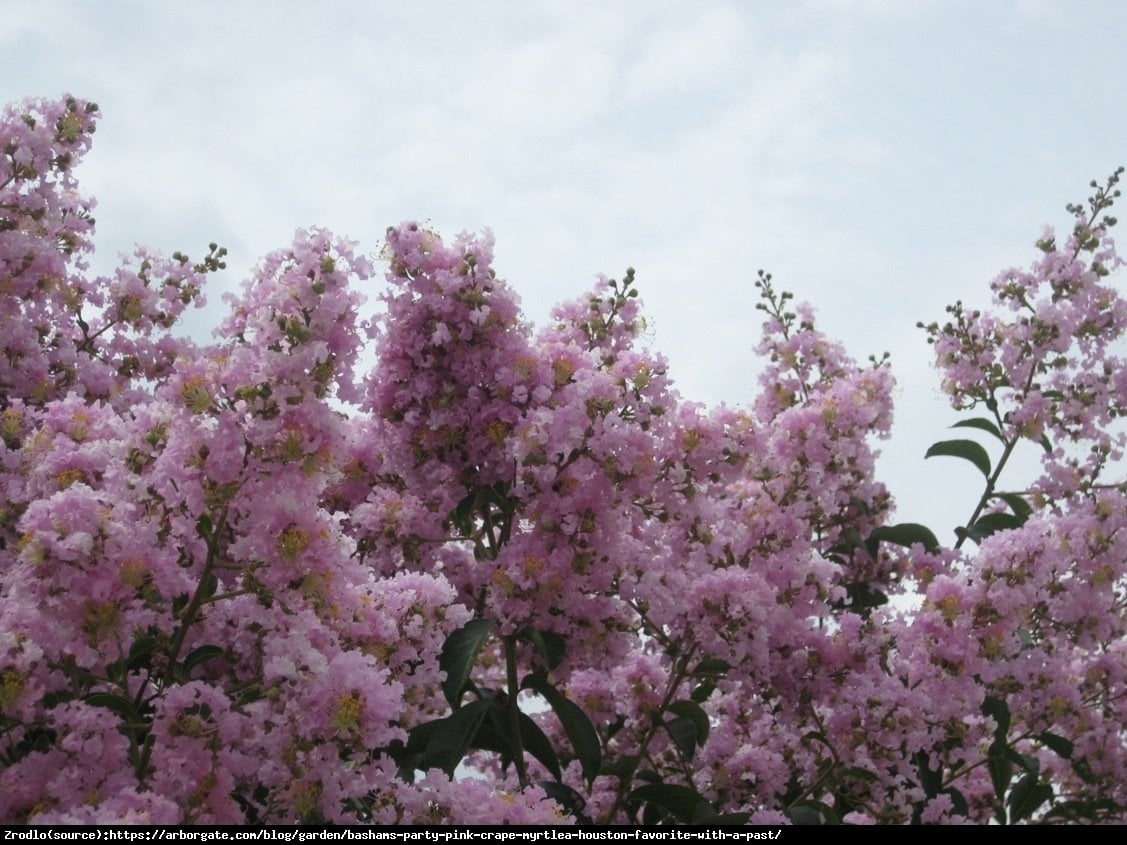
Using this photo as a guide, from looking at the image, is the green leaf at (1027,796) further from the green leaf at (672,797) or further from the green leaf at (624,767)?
the green leaf at (624,767)

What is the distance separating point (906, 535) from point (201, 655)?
2795 millimetres

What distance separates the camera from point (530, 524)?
140 inches

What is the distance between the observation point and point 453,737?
3379 millimetres

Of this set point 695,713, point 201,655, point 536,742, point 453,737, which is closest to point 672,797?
point 695,713

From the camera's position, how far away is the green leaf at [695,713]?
12.7 feet

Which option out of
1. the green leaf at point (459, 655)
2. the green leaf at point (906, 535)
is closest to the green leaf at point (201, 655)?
the green leaf at point (459, 655)

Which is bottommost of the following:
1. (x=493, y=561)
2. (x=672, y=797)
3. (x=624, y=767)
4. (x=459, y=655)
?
(x=672, y=797)

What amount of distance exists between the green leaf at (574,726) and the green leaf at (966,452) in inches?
85.6

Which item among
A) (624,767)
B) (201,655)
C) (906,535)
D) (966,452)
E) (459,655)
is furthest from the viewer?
(966,452)

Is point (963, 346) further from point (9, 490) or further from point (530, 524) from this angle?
point (9, 490)

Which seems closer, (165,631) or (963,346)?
(165,631)

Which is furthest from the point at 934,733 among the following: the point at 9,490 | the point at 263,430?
the point at 9,490

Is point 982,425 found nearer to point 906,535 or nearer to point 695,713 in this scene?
point 906,535
